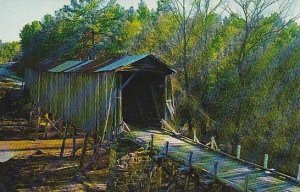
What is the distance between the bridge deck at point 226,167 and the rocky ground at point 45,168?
3.76 meters

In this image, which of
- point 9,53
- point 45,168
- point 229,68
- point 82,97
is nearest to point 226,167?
point 82,97

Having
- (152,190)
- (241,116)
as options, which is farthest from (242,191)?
(241,116)

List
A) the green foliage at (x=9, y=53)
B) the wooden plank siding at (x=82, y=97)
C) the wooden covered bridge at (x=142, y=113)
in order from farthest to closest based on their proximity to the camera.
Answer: the green foliage at (x=9, y=53) → the wooden plank siding at (x=82, y=97) → the wooden covered bridge at (x=142, y=113)

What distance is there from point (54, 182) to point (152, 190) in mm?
5352

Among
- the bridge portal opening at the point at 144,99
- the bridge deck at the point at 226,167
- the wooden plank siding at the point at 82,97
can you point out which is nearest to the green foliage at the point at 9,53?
the wooden plank siding at the point at 82,97

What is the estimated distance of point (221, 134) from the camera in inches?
1179

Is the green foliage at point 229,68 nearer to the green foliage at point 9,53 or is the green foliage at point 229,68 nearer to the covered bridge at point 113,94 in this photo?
the covered bridge at point 113,94

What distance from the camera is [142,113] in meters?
21.9

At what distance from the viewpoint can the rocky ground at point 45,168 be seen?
65.1 ft

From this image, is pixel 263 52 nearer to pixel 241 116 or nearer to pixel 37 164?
pixel 241 116

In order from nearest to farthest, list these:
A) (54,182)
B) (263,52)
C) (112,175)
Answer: (112,175) → (54,182) → (263,52)

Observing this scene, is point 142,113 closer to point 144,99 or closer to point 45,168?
point 144,99

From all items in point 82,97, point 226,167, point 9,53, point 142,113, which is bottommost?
point 226,167

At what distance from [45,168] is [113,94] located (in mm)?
7606
